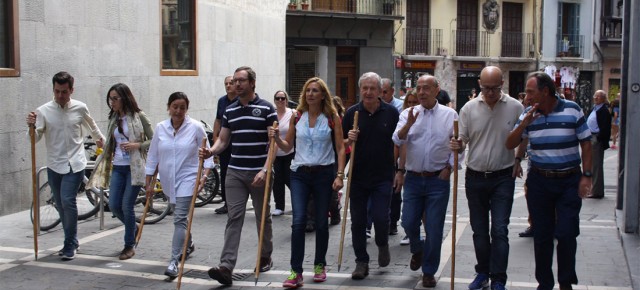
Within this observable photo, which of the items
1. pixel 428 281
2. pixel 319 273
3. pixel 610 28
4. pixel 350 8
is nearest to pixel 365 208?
pixel 319 273

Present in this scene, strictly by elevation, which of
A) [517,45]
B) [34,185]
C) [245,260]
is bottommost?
[245,260]

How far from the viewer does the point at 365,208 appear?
25.3ft

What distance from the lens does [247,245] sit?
31.0 feet

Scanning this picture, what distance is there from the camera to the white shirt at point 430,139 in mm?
7379

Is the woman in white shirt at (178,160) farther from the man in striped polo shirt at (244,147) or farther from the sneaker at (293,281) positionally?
the sneaker at (293,281)

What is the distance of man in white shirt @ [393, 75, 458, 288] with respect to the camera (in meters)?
7.37

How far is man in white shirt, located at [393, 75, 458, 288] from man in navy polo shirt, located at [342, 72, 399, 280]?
18cm

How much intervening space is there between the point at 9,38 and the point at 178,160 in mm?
4917

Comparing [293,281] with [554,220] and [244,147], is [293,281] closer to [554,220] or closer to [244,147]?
[244,147]

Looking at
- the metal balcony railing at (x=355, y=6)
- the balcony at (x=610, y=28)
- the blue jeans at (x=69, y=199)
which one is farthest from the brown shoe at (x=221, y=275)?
the balcony at (x=610, y=28)

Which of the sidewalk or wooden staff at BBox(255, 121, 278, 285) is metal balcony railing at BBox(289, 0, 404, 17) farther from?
wooden staff at BBox(255, 121, 278, 285)

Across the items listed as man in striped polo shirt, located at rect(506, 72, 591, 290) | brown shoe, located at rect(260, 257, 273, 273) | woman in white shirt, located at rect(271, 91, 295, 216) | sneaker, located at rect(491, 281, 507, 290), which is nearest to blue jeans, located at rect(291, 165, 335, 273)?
brown shoe, located at rect(260, 257, 273, 273)

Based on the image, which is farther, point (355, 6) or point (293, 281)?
point (355, 6)

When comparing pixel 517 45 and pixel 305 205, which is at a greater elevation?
pixel 517 45
